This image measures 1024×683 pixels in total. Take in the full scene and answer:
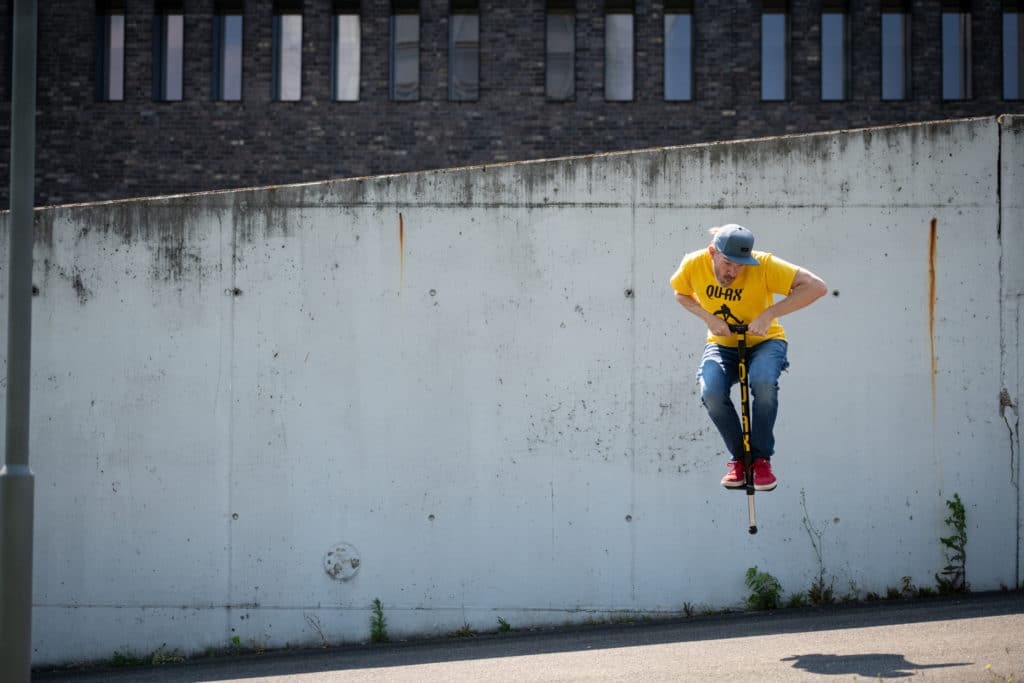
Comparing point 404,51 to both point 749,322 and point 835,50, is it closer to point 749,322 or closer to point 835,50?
point 835,50

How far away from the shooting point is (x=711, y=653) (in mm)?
9078

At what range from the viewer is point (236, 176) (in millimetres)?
18438

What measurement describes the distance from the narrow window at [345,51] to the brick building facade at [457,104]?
0.14 metres

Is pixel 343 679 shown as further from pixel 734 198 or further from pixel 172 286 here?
pixel 734 198

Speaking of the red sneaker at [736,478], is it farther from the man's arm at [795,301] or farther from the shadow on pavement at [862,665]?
the shadow on pavement at [862,665]

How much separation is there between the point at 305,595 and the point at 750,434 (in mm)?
5341

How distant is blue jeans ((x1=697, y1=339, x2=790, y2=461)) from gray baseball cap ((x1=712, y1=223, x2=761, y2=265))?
0.76 meters

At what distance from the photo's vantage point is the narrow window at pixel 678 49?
18.6 m

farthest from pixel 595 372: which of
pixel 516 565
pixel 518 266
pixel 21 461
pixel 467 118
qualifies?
pixel 467 118

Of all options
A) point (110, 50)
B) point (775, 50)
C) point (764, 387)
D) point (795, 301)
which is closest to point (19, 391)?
point (764, 387)

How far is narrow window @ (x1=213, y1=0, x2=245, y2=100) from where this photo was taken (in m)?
18.7

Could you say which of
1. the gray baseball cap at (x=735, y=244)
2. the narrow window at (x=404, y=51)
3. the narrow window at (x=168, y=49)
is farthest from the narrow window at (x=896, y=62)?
the gray baseball cap at (x=735, y=244)

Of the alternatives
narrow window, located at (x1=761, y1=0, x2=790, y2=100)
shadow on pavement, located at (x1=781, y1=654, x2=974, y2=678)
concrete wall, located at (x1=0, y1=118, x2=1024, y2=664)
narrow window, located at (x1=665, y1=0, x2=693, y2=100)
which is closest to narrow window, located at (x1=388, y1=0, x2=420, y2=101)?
narrow window, located at (x1=665, y1=0, x2=693, y2=100)

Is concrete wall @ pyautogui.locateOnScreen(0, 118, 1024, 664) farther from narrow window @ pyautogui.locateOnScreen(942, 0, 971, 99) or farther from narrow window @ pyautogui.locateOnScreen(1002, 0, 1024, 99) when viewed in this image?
narrow window @ pyautogui.locateOnScreen(1002, 0, 1024, 99)
